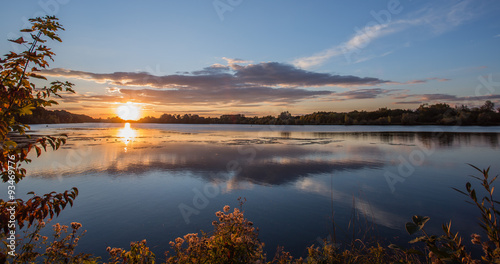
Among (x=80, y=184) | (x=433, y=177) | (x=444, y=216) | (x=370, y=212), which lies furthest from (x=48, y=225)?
(x=433, y=177)

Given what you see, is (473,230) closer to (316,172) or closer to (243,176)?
(316,172)

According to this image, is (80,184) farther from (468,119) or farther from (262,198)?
(468,119)

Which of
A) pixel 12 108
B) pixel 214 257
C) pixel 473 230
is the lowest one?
pixel 473 230

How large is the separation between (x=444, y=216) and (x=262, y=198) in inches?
303

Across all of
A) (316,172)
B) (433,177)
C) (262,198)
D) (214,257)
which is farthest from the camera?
(316,172)

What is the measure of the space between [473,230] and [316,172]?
10.5 metres

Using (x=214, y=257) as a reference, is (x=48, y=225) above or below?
below

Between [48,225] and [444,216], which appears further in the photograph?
→ [444,216]

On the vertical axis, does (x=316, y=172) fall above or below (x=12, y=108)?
below

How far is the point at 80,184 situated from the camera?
15.6 meters

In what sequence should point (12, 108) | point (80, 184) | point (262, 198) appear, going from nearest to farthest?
point (12, 108) < point (262, 198) < point (80, 184)

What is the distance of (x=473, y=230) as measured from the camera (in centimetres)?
926

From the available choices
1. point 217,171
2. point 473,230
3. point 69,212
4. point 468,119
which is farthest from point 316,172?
point 468,119

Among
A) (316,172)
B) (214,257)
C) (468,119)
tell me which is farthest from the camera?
(468,119)
